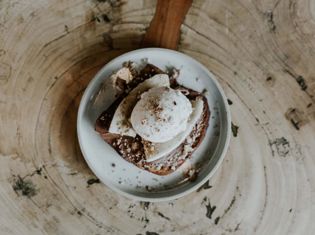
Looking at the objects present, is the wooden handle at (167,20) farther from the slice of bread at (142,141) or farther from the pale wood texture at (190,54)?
the slice of bread at (142,141)

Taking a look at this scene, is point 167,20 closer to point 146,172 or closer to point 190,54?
point 190,54

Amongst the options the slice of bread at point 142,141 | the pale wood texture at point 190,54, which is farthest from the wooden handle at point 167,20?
the slice of bread at point 142,141

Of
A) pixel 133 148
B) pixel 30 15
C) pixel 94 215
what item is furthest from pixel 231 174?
pixel 30 15

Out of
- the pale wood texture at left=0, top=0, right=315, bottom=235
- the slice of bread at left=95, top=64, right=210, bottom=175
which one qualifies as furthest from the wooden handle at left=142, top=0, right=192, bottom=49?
the slice of bread at left=95, top=64, right=210, bottom=175

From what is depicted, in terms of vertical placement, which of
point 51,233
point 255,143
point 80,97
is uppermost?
point 80,97

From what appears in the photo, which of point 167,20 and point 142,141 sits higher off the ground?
point 167,20

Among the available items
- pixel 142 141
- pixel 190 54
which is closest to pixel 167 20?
pixel 190 54

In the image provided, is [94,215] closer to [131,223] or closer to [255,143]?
[131,223]
